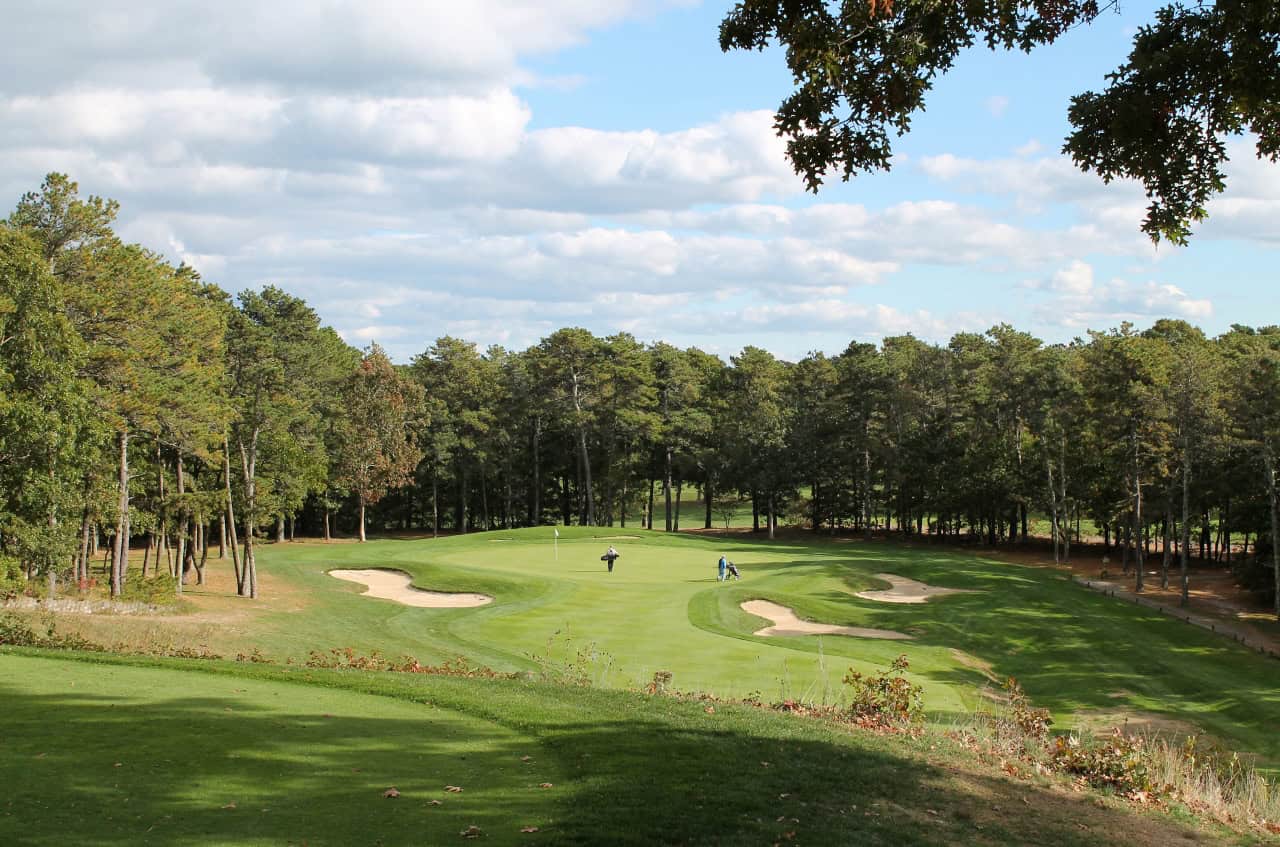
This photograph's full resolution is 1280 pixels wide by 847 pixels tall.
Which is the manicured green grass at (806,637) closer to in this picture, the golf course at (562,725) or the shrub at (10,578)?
the golf course at (562,725)

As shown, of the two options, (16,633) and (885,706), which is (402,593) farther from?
(885,706)

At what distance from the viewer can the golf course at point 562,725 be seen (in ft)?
26.9

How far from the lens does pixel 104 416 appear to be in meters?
29.6

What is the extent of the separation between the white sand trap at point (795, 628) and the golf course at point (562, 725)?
23 cm

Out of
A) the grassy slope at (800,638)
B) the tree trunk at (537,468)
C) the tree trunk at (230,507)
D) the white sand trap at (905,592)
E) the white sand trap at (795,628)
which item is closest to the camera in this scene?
the grassy slope at (800,638)

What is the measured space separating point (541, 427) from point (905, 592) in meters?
45.3

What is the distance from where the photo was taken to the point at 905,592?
1606 inches

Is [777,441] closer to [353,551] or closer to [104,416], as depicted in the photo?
[353,551]

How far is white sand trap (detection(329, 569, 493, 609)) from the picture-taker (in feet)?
117

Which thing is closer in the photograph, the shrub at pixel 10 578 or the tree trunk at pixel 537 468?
the shrub at pixel 10 578

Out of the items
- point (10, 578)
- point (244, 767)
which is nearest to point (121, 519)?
point (10, 578)

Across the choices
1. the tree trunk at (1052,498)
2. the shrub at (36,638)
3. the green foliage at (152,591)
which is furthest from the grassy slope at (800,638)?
the tree trunk at (1052,498)

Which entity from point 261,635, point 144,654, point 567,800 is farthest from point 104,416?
point 567,800

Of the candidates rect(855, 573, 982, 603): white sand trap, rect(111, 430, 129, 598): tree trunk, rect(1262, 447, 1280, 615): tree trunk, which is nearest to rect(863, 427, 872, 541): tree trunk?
rect(855, 573, 982, 603): white sand trap
